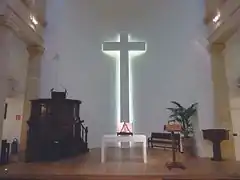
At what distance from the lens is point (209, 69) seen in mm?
7887

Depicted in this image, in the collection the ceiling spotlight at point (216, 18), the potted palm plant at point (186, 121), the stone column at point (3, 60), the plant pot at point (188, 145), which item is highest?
the ceiling spotlight at point (216, 18)

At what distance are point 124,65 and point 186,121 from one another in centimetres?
249

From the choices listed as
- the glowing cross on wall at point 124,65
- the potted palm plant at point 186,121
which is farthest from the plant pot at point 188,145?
the glowing cross on wall at point 124,65

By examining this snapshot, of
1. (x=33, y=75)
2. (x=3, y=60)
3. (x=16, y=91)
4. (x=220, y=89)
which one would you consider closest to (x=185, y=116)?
(x=220, y=89)

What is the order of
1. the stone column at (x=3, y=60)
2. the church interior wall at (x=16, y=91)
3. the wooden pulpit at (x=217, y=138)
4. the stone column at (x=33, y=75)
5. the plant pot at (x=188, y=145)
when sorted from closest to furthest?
the stone column at (x=3, y=60), the wooden pulpit at (x=217, y=138), the plant pot at (x=188, y=145), the church interior wall at (x=16, y=91), the stone column at (x=33, y=75)

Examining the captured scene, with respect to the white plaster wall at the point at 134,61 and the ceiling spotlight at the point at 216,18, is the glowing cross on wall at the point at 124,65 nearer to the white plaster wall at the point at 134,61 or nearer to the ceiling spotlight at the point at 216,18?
the white plaster wall at the point at 134,61

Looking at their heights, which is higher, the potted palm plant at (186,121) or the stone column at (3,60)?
the stone column at (3,60)

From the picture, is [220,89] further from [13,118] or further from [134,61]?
[13,118]

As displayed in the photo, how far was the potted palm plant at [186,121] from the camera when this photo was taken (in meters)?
7.03

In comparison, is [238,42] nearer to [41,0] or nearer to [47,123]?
[47,123]

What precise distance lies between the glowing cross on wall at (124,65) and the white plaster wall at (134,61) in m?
0.17

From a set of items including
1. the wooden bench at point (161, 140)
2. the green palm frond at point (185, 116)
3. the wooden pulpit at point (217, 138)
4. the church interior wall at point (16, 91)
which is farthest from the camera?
the church interior wall at point (16, 91)

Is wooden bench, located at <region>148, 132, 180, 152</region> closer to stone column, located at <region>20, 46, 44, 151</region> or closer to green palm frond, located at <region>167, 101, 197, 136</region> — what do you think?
green palm frond, located at <region>167, 101, 197, 136</region>

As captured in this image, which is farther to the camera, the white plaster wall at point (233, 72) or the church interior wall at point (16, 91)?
the church interior wall at point (16, 91)
